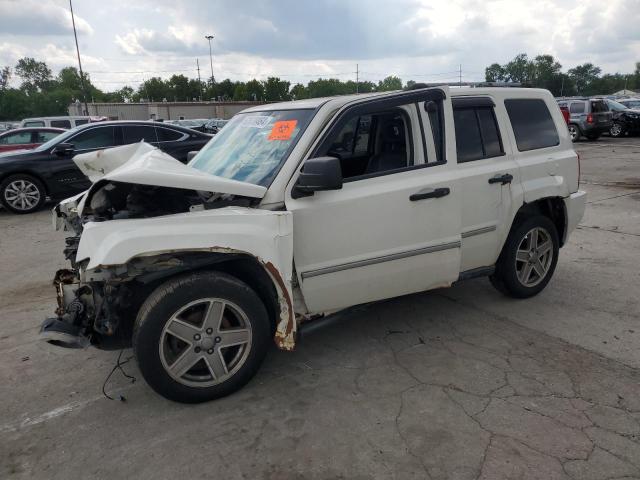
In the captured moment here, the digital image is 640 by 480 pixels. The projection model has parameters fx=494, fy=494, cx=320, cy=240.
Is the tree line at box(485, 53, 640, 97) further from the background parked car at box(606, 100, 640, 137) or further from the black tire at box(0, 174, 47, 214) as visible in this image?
the black tire at box(0, 174, 47, 214)

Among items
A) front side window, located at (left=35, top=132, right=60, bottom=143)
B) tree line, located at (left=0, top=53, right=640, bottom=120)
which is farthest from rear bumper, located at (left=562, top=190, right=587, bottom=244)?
tree line, located at (left=0, top=53, right=640, bottom=120)

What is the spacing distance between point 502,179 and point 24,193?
904 cm

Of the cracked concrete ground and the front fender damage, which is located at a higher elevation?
the front fender damage

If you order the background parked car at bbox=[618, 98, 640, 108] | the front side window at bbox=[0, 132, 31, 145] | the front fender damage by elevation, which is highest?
the background parked car at bbox=[618, 98, 640, 108]

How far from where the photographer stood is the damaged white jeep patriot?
2902 millimetres

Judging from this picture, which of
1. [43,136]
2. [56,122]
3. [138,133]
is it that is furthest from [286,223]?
[56,122]

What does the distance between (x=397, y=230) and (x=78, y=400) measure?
243cm

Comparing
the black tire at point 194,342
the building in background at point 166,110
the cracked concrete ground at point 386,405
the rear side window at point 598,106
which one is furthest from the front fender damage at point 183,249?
the building in background at point 166,110

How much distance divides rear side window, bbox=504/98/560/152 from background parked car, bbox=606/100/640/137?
20477 millimetres

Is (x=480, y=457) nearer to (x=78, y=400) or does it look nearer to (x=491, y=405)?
(x=491, y=405)

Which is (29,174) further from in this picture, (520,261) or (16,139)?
(520,261)

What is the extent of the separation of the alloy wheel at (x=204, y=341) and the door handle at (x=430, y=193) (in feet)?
4.73

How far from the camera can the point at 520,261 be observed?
446 cm

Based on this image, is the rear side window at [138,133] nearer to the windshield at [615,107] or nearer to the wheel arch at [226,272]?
the wheel arch at [226,272]
